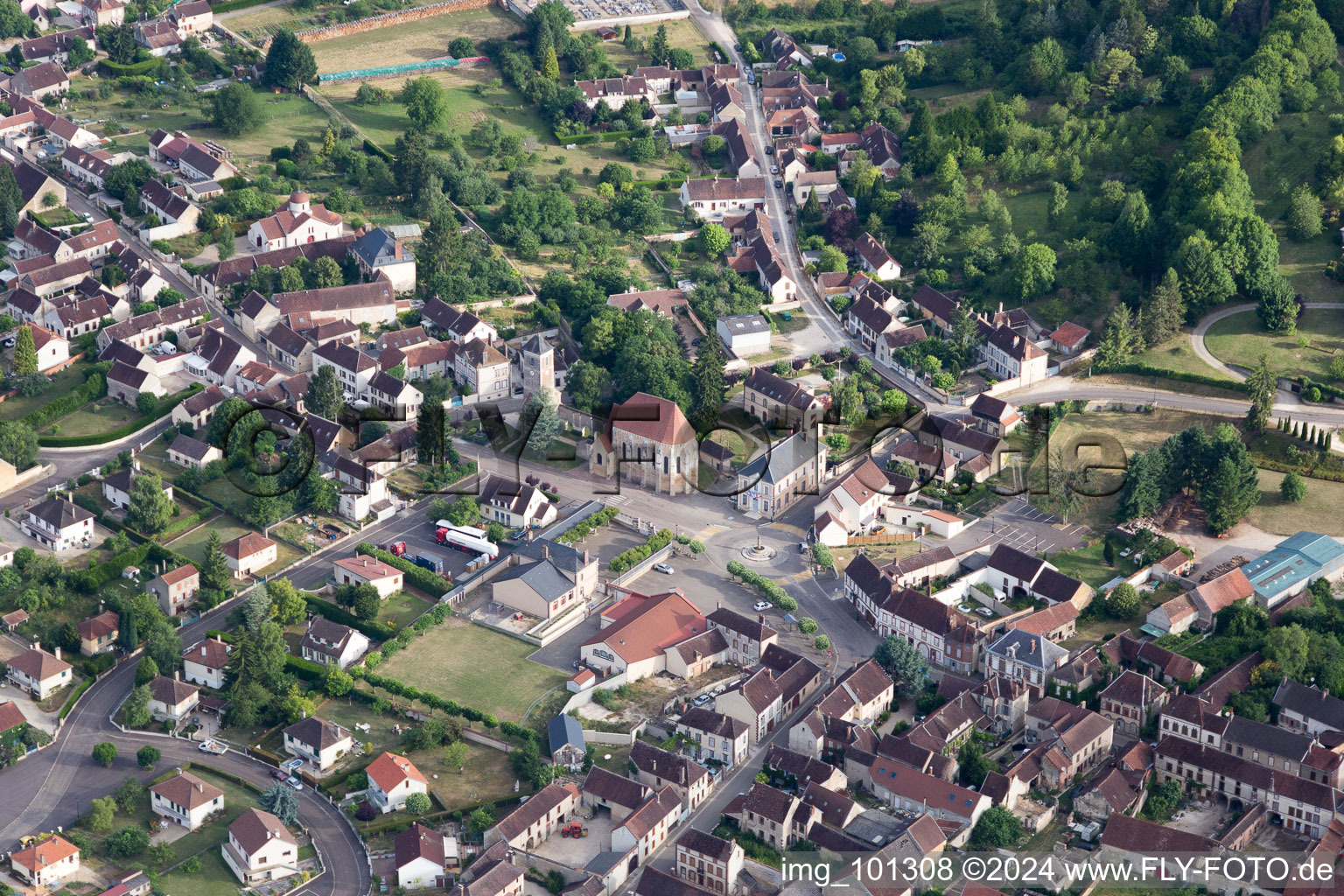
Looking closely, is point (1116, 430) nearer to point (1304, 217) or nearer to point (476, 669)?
point (1304, 217)

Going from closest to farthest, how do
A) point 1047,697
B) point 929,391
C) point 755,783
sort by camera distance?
point 755,783 → point 1047,697 → point 929,391

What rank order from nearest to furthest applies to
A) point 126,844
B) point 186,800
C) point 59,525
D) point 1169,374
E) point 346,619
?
point 126,844 → point 186,800 → point 346,619 → point 59,525 → point 1169,374

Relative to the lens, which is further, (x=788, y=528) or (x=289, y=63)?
(x=289, y=63)

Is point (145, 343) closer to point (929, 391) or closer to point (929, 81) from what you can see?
point (929, 391)

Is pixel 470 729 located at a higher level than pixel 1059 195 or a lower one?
lower

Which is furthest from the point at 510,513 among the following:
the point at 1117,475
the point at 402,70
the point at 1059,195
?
the point at 402,70

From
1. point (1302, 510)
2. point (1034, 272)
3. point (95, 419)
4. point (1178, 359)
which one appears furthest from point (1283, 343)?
point (95, 419)

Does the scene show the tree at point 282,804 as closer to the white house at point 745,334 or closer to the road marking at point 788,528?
the road marking at point 788,528

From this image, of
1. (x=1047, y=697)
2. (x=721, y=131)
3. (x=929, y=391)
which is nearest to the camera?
(x=1047, y=697)

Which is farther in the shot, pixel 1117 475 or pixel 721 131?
pixel 721 131
